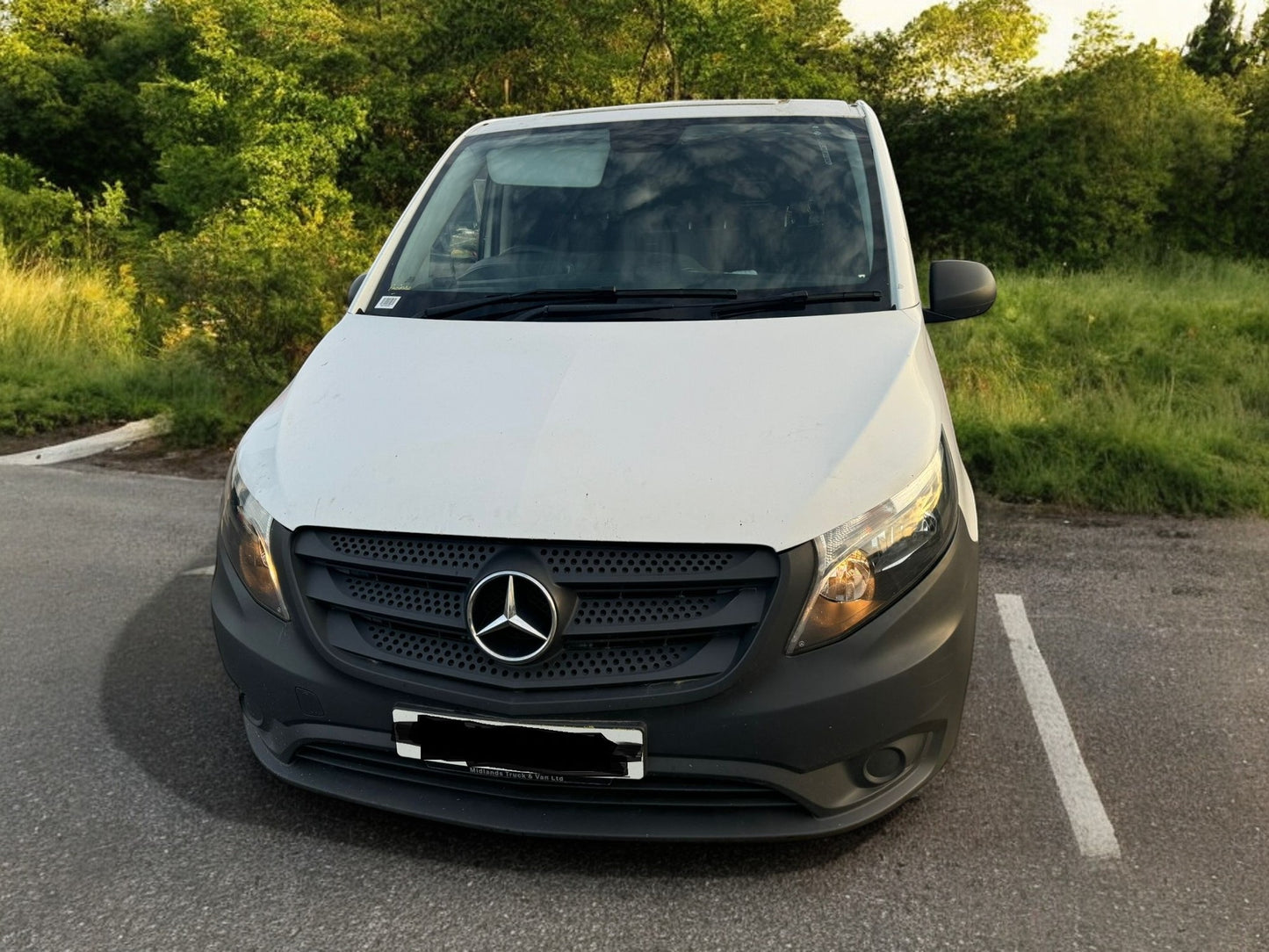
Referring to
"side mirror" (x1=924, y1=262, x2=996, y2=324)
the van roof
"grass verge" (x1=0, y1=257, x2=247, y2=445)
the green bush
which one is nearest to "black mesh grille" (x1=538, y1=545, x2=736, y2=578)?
"side mirror" (x1=924, y1=262, x2=996, y2=324)

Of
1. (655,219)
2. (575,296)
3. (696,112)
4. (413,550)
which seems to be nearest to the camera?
(413,550)

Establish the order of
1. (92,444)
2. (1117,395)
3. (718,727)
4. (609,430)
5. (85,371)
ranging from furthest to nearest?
1. (85,371)
2. (1117,395)
3. (92,444)
4. (609,430)
5. (718,727)

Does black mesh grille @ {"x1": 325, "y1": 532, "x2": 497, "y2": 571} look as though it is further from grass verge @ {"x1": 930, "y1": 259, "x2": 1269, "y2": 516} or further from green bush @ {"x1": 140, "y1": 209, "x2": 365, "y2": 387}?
green bush @ {"x1": 140, "y1": 209, "x2": 365, "y2": 387}

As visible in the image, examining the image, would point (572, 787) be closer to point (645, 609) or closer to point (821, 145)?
point (645, 609)

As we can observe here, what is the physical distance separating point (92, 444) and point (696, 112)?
618 cm

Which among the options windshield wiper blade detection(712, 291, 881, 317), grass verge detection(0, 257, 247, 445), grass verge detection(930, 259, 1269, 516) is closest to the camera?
windshield wiper blade detection(712, 291, 881, 317)

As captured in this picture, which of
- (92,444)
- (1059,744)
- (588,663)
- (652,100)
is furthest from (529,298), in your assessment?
(652,100)

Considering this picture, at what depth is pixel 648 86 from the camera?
2931 cm

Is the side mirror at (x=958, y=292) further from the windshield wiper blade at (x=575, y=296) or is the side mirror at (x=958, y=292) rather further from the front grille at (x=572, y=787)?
the front grille at (x=572, y=787)

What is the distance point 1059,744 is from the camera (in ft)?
12.4

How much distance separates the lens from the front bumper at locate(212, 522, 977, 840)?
271 centimetres

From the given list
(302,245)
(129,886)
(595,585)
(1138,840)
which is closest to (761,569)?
(595,585)

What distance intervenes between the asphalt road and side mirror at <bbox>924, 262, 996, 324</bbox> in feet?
4.22

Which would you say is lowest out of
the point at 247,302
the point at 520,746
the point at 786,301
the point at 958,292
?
the point at 247,302
